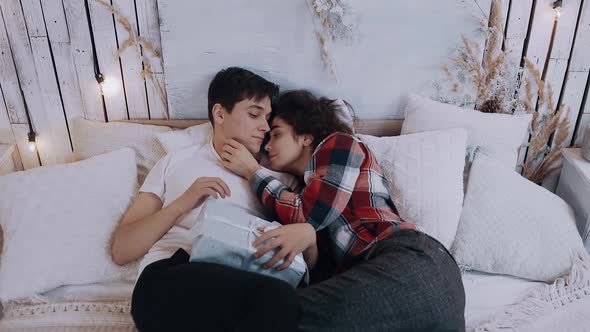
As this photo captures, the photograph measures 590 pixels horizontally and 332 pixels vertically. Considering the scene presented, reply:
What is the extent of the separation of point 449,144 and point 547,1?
26.2 inches

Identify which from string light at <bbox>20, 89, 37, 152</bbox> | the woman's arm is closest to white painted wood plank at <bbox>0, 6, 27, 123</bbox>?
string light at <bbox>20, 89, 37, 152</bbox>

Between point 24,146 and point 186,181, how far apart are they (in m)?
0.81

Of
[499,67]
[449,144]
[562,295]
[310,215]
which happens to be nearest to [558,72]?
[499,67]

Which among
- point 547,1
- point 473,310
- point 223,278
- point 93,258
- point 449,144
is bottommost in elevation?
point 473,310

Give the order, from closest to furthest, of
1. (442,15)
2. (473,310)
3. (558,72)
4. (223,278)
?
(223,278) < (473,310) < (442,15) < (558,72)

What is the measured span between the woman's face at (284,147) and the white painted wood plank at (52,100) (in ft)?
2.72

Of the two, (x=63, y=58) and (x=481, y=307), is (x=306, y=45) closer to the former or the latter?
(x=63, y=58)

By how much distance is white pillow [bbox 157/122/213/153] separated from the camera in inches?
62.3

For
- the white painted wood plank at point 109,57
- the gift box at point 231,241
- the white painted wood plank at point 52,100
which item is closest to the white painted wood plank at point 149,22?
the white painted wood plank at point 109,57

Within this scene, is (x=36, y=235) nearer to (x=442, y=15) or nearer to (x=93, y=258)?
(x=93, y=258)

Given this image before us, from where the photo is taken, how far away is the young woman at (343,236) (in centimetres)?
102

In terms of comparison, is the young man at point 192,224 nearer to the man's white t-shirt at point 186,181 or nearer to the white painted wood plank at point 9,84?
the man's white t-shirt at point 186,181

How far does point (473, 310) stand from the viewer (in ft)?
4.24

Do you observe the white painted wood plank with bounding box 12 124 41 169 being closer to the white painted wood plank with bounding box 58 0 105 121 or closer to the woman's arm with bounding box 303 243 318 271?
the white painted wood plank with bounding box 58 0 105 121
